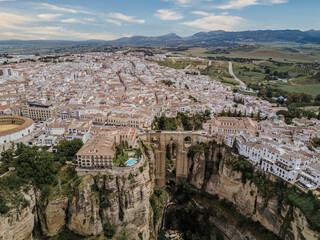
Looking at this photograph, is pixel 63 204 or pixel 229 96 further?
pixel 229 96

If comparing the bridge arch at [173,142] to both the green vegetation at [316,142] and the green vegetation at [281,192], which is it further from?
the green vegetation at [316,142]

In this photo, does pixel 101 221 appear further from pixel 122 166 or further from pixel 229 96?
pixel 229 96

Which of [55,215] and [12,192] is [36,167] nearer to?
[12,192]

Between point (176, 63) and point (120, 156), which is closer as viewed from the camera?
point (120, 156)

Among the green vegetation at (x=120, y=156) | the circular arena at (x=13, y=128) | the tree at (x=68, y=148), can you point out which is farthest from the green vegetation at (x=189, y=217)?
the circular arena at (x=13, y=128)

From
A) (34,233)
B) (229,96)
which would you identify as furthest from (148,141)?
(229,96)

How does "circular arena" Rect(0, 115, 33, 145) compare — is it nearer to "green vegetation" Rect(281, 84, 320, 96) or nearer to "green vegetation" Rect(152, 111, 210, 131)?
"green vegetation" Rect(152, 111, 210, 131)

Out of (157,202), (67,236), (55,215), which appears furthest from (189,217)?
(55,215)

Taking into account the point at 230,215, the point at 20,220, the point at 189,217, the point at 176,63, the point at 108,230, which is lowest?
the point at 189,217
